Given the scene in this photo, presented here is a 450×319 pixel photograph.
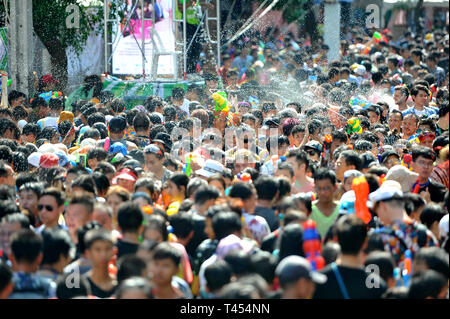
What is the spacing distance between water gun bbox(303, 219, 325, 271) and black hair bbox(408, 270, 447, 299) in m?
0.60

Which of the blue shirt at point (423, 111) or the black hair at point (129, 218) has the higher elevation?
the blue shirt at point (423, 111)

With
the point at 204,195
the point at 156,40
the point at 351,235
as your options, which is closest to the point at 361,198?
the point at 204,195

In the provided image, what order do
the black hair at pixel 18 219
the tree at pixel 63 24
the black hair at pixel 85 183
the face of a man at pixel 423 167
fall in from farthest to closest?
the tree at pixel 63 24 < the face of a man at pixel 423 167 < the black hair at pixel 85 183 < the black hair at pixel 18 219

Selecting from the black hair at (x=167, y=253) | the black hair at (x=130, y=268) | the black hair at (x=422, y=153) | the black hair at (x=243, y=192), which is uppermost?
the black hair at (x=422, y=153)

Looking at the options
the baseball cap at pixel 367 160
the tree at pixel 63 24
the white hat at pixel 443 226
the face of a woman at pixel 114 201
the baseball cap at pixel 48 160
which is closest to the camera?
the white hat at pixel 443 226

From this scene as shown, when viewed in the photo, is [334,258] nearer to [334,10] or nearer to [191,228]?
[191,228]

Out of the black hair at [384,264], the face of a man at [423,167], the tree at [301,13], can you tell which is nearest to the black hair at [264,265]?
the black hair at [384,264]

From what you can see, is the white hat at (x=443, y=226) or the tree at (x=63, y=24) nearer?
the white hat at (x=443, y=226)

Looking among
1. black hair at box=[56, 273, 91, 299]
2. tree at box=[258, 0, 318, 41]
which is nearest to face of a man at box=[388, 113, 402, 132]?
black hair at box=[56, 273, 91, 299]

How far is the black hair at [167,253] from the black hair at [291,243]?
0.66m

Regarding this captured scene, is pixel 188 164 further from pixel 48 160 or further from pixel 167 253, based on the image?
pixel 167 253

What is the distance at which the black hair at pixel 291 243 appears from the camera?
15.4ft

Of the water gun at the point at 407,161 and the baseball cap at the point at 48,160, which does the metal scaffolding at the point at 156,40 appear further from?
the water gun at the point at 407,161
